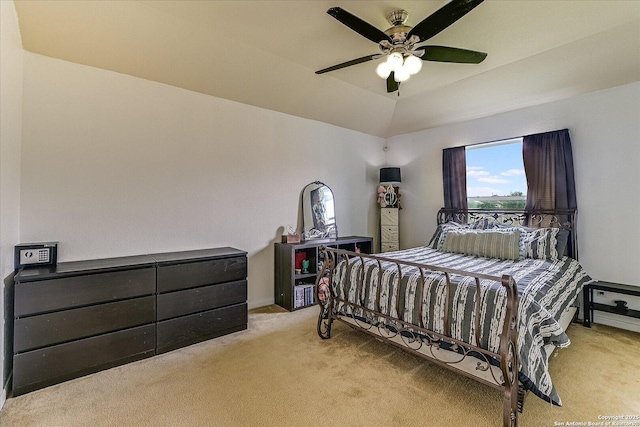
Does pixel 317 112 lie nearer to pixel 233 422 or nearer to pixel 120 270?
pixel 120 270

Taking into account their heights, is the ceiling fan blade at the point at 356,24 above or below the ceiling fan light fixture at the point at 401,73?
above

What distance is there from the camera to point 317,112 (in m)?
4.11

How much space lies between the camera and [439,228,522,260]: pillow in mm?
3068

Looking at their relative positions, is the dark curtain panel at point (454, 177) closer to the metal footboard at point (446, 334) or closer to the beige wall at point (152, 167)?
the beige wall at point (152, 167)

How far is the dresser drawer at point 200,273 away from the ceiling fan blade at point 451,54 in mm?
2505

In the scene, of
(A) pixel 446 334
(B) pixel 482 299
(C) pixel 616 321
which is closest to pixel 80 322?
(A) pixel 446 334

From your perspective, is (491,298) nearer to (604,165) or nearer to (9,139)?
(604,165)

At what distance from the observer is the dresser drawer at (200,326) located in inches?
100

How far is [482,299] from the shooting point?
1827 mm

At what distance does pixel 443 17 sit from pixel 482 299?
1.79m

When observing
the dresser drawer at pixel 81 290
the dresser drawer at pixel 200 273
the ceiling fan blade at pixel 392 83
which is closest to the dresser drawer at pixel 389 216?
the ceiling fan blade at pixel 392 83

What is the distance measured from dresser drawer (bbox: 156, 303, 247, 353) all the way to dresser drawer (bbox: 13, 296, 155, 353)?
7.5 inches

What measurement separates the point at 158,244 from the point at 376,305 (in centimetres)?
227

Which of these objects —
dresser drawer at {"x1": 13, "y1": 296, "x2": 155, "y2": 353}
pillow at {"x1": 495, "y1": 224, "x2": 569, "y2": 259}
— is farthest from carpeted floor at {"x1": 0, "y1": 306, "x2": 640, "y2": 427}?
pillow at {"x1": 495, "y1": 224, "x2": 569, "y2": 259}
